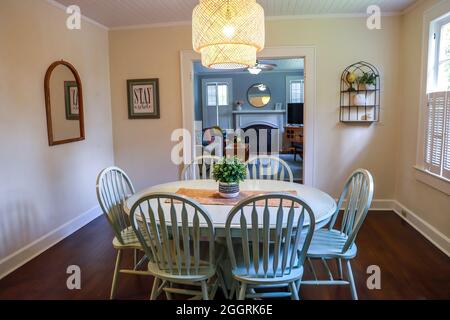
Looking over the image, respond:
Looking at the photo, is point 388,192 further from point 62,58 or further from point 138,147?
point 62,58

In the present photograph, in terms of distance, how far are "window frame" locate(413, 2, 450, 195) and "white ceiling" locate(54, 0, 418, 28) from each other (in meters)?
0.41

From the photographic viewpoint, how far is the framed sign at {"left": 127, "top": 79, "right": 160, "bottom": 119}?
4.28 m

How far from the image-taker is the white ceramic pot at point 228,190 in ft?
7.74

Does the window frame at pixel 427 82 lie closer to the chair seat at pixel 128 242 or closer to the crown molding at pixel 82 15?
the chair seat at pixel 128 242

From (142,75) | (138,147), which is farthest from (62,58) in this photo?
(138,147)

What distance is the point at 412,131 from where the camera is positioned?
3713mm

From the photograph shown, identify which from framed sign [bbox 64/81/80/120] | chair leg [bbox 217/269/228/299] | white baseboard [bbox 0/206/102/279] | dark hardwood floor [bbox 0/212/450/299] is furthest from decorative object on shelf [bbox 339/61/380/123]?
white baseboard [bbox 0/206/102/279]

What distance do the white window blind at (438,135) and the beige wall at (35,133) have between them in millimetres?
3533

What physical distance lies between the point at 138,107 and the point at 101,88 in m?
0.48

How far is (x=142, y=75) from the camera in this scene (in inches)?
169

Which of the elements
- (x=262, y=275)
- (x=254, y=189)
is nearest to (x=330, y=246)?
(x=262, y=275)

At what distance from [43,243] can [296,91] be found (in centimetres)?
782

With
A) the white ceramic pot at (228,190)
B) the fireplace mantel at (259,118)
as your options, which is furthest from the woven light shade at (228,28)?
the fireplace mantel at (259,118)

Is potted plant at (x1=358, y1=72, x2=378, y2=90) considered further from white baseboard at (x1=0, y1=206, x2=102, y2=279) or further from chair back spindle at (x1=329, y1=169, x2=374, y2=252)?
white baseboard at (x1=0, y1=206, x2=102, y2=279)
